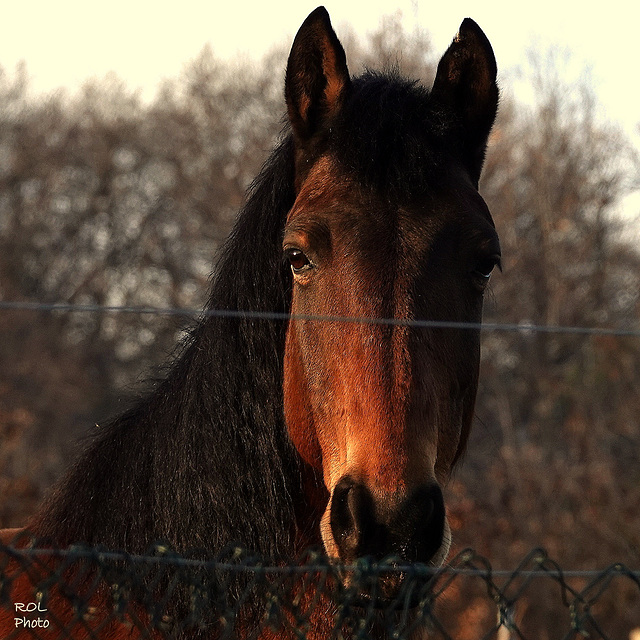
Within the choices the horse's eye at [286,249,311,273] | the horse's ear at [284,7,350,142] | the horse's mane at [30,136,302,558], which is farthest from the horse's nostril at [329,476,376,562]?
the horse's ear at [284,7,350,142]

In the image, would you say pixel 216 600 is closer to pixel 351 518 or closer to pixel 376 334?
pixel 351 518

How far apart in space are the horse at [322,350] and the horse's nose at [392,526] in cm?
1

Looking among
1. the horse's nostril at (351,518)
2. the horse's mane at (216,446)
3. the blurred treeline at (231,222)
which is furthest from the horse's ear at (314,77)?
the blurred treeline at (231,222)

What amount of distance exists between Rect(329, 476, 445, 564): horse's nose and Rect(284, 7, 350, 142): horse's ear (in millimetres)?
1440

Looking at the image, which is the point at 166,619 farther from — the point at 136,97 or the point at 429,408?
the point at 136,97

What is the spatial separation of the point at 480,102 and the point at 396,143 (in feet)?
1.82

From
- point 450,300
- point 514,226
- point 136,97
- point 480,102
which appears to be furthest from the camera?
point 136,97

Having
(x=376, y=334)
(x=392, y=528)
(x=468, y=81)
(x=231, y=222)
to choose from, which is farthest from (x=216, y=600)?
(x=231, y=222)

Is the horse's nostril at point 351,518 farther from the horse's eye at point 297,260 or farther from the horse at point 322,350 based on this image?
the horse's eye at point 297,260

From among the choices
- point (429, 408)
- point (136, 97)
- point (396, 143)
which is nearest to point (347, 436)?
point (429, 408)

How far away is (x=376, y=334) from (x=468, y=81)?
1.23 metres

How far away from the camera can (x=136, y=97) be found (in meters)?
29.2

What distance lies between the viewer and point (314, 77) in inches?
131

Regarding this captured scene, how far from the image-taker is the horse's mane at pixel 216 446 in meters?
2.92
